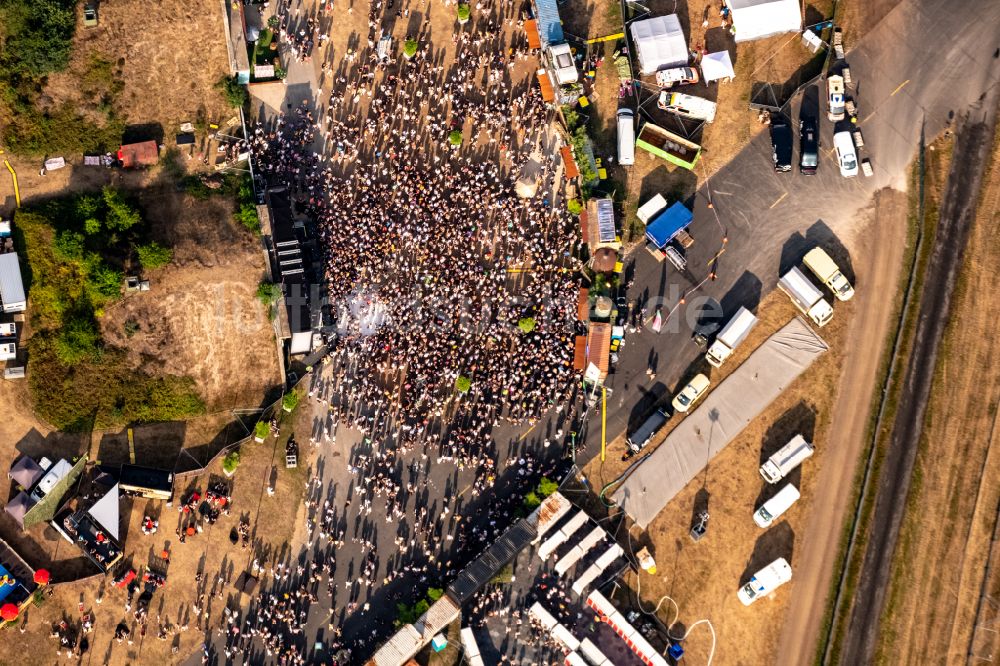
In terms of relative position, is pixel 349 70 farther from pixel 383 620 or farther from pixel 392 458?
pixel 383 620

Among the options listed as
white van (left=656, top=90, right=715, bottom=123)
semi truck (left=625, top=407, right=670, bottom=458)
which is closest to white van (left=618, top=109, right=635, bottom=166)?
white van (left=656, top=90, right=715, bottom=123)

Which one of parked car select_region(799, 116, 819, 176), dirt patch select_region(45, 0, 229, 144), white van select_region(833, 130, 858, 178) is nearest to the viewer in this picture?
white van select_region(833, 130, 858, 178)

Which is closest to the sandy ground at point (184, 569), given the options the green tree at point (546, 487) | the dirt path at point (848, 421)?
the green tree at point (546, 487)

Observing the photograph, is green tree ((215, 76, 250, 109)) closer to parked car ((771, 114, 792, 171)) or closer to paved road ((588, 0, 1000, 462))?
paved road ((588, 0, 1000, 462))

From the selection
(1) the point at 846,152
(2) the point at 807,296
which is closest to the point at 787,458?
(2) the point at 807,296

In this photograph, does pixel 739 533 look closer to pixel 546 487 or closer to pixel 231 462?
pixel 546 487

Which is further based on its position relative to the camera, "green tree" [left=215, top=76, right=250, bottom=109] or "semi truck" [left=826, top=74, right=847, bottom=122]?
"green tree" [left=215, top=76, right=250, bottom=109]
